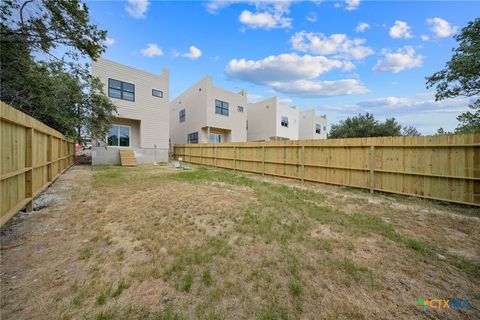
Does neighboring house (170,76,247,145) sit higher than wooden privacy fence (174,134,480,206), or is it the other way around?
neighboring house (170,76,247,145)

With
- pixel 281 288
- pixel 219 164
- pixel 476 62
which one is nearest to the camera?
pixel 281 288

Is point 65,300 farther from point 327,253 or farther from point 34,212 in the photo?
point 34,212

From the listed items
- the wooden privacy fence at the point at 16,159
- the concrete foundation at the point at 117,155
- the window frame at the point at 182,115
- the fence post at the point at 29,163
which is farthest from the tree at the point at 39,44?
the window frame at the point at 182,115

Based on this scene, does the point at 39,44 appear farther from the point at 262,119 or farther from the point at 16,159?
the point at 262,119

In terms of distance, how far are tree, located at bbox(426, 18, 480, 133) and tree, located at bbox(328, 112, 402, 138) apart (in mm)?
17361

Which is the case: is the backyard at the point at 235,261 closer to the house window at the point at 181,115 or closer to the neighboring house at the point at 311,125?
the house window at the point at 181,115

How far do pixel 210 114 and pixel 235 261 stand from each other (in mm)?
16654

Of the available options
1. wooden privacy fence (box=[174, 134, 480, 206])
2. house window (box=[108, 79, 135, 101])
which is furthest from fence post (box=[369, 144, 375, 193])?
house window (box=[108, 79, 135, 101])

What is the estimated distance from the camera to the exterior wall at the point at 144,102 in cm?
1360

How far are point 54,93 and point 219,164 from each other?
932 cm

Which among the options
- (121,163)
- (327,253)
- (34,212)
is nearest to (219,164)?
(121,163)

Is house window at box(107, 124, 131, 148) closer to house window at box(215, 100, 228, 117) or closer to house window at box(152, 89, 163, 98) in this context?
house window at box(152, 89, 163, 98)

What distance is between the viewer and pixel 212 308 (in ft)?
5.59

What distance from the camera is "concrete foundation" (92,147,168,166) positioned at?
43.1 feet
